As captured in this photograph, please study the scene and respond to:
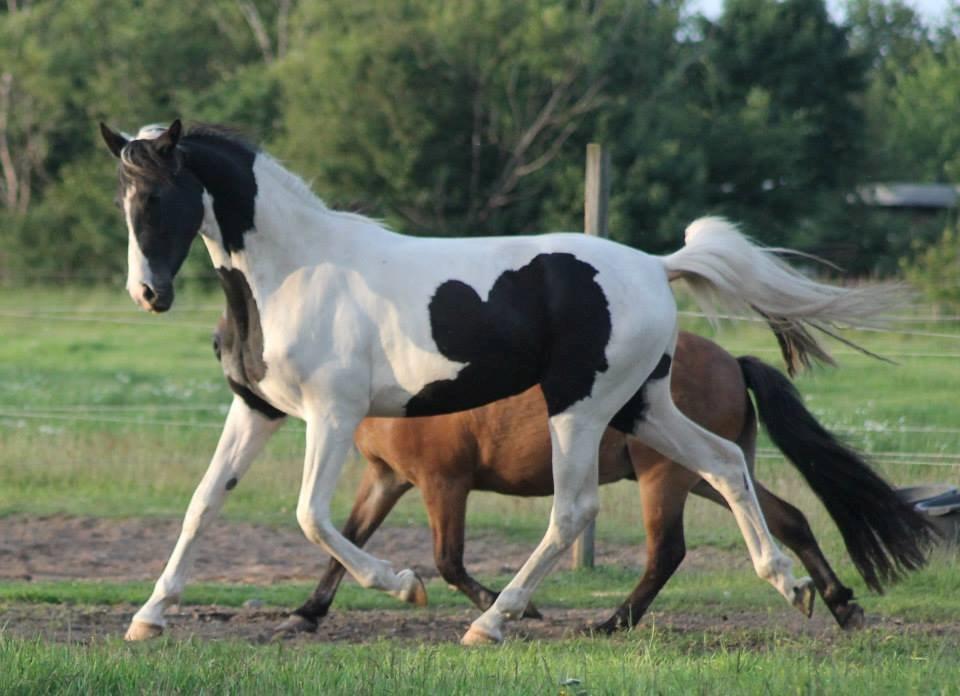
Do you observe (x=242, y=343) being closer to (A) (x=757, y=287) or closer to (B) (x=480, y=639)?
(B) (x=480, y=639)

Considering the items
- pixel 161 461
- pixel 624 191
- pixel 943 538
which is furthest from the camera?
pixel 624 191

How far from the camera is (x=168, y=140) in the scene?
18.9 feet

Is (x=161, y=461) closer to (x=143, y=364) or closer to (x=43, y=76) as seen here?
(x=143, y=364)

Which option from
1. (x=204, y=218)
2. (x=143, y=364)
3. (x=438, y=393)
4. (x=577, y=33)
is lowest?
(x=143, y=364)

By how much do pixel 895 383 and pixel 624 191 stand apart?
1789cm

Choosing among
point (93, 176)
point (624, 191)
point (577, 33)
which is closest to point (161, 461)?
point (624, 191)

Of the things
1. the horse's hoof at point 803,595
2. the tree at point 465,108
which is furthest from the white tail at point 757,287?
the tree at point 465,108

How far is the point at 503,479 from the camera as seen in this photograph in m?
7.29

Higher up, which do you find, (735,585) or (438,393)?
(438,393)

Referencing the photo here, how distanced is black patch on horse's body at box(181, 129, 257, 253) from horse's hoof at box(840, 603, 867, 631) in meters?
3.11

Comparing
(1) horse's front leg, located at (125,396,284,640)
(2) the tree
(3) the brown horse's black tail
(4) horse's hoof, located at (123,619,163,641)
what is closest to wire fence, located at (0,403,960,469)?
(3) the brown horse's black tail

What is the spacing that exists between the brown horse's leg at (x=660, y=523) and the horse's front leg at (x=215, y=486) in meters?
1.76

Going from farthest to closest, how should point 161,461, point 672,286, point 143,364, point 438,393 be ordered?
1. point 143,364
2. point 161,461
3. point 672,286
4. point 438,393

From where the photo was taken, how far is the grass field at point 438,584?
14.9 ft
